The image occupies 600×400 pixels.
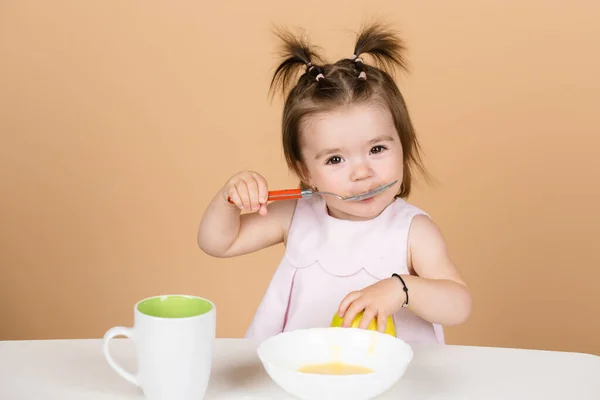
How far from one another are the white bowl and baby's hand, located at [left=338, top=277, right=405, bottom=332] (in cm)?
5

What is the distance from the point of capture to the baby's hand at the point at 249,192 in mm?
1214

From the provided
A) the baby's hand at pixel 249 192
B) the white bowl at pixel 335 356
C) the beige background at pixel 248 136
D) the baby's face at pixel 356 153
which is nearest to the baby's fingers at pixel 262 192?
the baby's hand at pixel 249 192

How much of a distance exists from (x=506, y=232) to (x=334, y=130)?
Answer: 3.39 feet

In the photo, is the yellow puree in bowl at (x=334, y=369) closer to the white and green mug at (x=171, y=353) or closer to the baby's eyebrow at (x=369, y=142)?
the white and green mug at (x=171, y=353)

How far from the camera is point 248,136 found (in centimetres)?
228

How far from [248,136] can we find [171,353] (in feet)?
4.95

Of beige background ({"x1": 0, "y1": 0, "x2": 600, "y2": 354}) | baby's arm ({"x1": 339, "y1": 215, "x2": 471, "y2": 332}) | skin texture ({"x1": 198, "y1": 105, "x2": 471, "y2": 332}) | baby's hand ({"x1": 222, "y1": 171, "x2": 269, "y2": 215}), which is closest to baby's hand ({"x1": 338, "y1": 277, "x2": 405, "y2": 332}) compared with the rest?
baby's arm ({"x1": 339, "y1": 215, "x2": 471, "y2": 332})

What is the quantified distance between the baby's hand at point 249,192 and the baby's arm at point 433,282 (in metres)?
0.26

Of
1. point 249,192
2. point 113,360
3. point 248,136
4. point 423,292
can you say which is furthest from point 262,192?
point 248,136

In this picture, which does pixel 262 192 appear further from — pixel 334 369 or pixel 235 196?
pixel 334 369

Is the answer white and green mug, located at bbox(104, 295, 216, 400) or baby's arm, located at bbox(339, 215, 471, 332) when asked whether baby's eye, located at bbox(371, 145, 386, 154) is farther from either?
white and green mug, located at bbox(104, 295, 216, 400)

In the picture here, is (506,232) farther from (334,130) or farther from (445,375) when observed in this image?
(445,375)

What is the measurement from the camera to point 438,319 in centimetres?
117

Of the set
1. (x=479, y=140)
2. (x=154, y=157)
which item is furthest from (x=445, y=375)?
(x=154, y=157)
